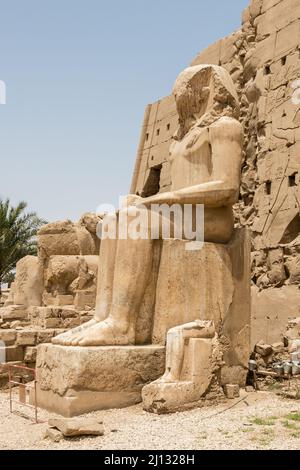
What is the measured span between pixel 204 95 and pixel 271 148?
6.89 m

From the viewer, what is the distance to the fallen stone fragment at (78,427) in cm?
356

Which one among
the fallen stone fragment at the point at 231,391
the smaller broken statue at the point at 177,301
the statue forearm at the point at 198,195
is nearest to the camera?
the smaller broken statue at the point at 177,301

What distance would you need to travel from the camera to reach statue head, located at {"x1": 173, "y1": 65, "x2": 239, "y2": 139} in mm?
5109

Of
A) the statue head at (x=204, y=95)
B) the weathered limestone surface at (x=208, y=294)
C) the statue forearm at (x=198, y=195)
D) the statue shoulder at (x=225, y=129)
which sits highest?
the statue head at (x=204, y=95)

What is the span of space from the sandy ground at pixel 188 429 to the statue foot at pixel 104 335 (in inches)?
19.6

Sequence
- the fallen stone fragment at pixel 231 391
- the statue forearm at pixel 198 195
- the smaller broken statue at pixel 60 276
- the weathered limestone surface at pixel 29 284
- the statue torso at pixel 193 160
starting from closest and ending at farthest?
1. the fallen stone fragment at pixel 231 391
2. the statue forearm at pixel 198 195
3. the statue torso at pixel 193 160
4. the smaller broken statue at pixel 60 276
5. the weathered limestone surface at pixel 29 284

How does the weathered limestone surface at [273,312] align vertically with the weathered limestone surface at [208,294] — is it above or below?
below

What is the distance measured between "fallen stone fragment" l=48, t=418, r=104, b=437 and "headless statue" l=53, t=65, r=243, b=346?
80 centimetres

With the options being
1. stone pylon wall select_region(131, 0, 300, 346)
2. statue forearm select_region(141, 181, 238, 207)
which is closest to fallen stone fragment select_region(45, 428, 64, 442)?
statue forearm select_region(141, 181, 238, 207)

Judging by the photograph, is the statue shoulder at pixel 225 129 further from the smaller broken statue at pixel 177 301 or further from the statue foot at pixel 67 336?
the statue foot at pixel 67 336

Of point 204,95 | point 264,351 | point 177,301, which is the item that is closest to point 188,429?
point 177,301

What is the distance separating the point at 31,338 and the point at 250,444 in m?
4.15

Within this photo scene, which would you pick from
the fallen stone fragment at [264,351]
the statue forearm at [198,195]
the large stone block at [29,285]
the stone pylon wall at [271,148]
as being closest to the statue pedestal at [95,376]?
the statue forearm at [198,195]
